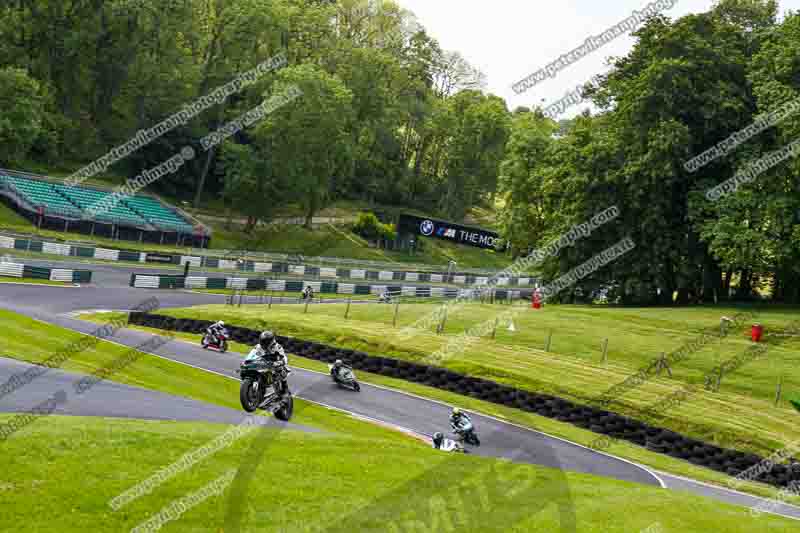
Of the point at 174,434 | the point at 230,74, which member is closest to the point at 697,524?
the point at 174,434

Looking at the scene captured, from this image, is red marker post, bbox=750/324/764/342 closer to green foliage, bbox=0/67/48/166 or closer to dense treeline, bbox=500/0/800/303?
dense treeline, bbox=500/0/800/303

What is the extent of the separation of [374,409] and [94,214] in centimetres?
3950

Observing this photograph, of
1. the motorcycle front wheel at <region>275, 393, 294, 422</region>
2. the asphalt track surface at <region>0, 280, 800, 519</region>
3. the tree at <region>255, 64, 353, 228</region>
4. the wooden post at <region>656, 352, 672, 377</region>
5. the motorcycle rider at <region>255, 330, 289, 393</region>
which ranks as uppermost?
the tree at <region>255, 64, 353, 228</region>

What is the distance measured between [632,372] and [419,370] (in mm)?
8199

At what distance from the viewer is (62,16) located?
68.4m

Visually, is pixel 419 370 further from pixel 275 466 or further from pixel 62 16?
pixel 62 16

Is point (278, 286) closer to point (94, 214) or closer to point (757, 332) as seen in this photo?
point (94, 214)

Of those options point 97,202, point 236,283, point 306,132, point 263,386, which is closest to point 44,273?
point 236,283

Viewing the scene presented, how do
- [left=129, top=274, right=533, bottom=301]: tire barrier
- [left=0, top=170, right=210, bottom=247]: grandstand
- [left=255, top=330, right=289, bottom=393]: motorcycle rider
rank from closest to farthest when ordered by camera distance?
[left=255, top=330, right=289, bottom=393]: motorcycle rider → [left=129, top=274, right=533, bottom=301]: tire barrier → [left=0, top=170, right=210, bottom=247]: grandstand

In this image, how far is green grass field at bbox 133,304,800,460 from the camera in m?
25.6

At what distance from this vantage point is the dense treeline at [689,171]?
4309cm

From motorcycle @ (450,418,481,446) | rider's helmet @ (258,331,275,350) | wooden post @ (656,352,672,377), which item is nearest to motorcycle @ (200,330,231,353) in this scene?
motorcycle @ (450,418,481,446)

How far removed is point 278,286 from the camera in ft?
169

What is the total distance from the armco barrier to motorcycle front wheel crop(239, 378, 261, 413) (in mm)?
14055
